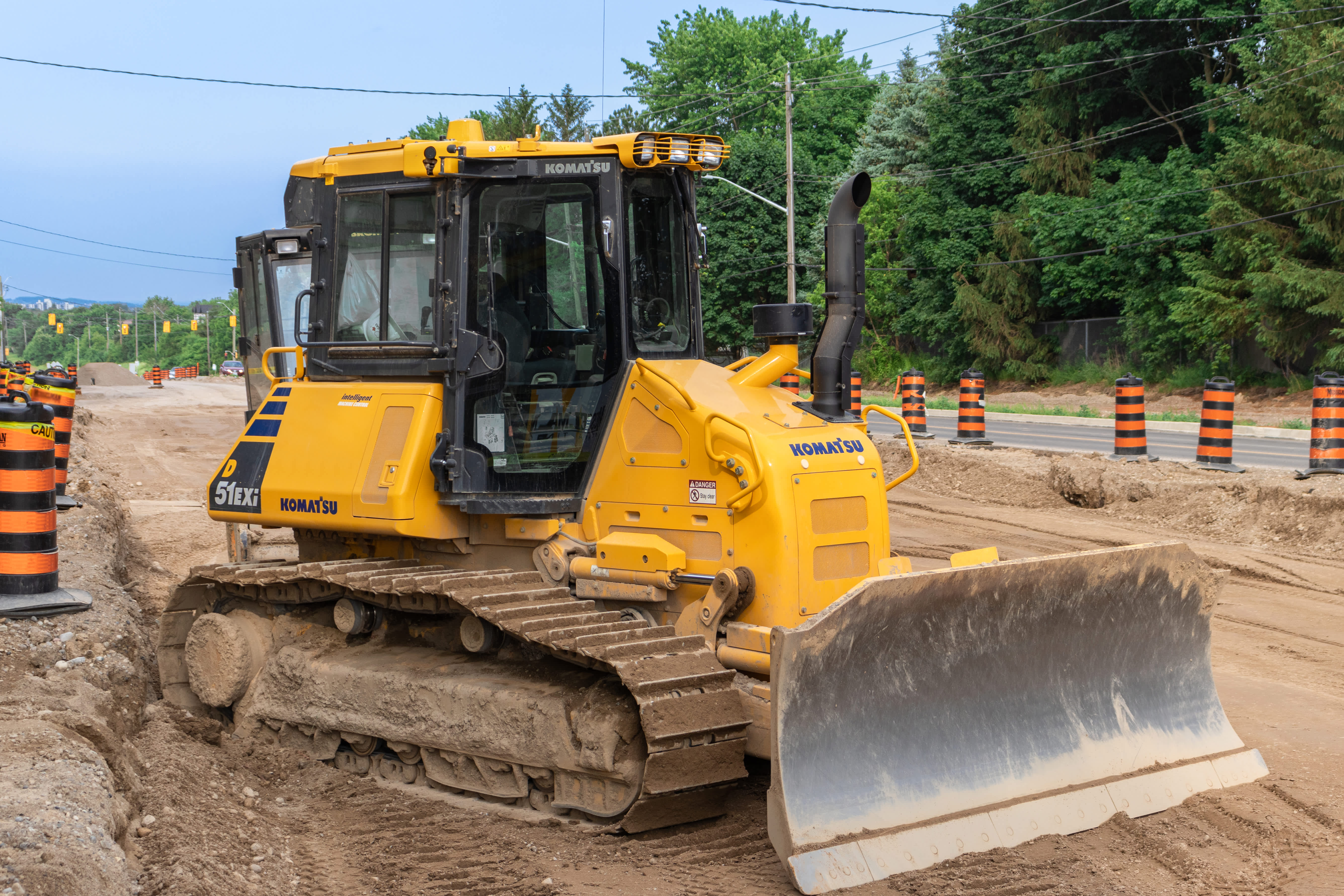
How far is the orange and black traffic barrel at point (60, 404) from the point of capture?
12.4 metres

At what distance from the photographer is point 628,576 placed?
19.4 ft

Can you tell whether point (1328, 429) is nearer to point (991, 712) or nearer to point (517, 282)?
point (991, 712)

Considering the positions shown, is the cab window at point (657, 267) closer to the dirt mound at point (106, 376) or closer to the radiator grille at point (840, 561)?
the radiator grille at point (840, 561)

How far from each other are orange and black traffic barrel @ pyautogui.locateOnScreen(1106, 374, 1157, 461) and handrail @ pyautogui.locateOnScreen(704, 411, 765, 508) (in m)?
11.4

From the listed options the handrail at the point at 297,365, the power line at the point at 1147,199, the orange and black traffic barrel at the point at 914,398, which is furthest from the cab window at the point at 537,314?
the power line at the point at 1147,199

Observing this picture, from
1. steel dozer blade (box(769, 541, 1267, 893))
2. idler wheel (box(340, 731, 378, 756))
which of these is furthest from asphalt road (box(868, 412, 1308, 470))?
idler wheel (box(340, 731, 378, 756))

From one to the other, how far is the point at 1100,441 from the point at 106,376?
206ft

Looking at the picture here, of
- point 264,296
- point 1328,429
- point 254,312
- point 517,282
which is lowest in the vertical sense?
point 1328,429

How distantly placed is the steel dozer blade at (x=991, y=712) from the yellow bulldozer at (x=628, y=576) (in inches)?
0.6

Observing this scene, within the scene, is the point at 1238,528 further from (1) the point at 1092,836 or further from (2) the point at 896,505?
(1) the point at 1092,836

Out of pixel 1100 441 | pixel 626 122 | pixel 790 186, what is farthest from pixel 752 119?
pixel 1100 441

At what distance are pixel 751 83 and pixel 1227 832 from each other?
63.9m

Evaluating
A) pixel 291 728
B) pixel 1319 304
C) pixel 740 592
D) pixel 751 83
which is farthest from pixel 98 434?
pixel 751 83

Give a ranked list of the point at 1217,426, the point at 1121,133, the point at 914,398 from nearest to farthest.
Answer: the point at 1217,426
the point at 914,398
the point at 1121,133
